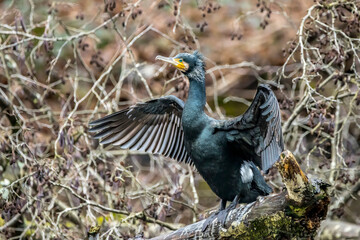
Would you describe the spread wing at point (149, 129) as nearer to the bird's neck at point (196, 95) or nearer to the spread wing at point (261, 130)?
the bird's neck at point (196, 95)

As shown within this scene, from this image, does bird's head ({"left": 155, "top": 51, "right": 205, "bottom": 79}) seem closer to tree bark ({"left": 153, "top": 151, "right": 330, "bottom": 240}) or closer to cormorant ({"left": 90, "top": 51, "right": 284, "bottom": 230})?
cormorant ({"left": 90, "top": 51, "right": 284, "bottom": 230})

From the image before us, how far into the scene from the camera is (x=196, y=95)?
15.1 feet

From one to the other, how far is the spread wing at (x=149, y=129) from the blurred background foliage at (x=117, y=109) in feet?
0.80

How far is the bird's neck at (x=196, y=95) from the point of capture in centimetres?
456

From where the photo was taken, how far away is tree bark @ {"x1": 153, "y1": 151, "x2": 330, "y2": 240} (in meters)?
3.26

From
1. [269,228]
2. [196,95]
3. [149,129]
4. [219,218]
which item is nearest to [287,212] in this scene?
[269,228]

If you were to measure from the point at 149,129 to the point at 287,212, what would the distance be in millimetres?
2193

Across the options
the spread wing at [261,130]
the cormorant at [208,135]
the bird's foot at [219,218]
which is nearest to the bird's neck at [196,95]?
the cormorant at [208,135]

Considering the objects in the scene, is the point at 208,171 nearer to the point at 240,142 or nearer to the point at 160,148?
the point at 240,142

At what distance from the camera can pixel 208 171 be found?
14.8ft

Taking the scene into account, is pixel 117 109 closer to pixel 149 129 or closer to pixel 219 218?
pixel 149 129

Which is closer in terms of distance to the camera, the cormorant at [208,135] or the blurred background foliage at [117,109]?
the cormorant at [208,135]

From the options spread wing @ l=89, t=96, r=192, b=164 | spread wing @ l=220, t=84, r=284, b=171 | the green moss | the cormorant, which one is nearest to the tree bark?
the green moss

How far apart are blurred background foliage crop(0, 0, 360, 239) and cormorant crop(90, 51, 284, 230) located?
0.98 feet
